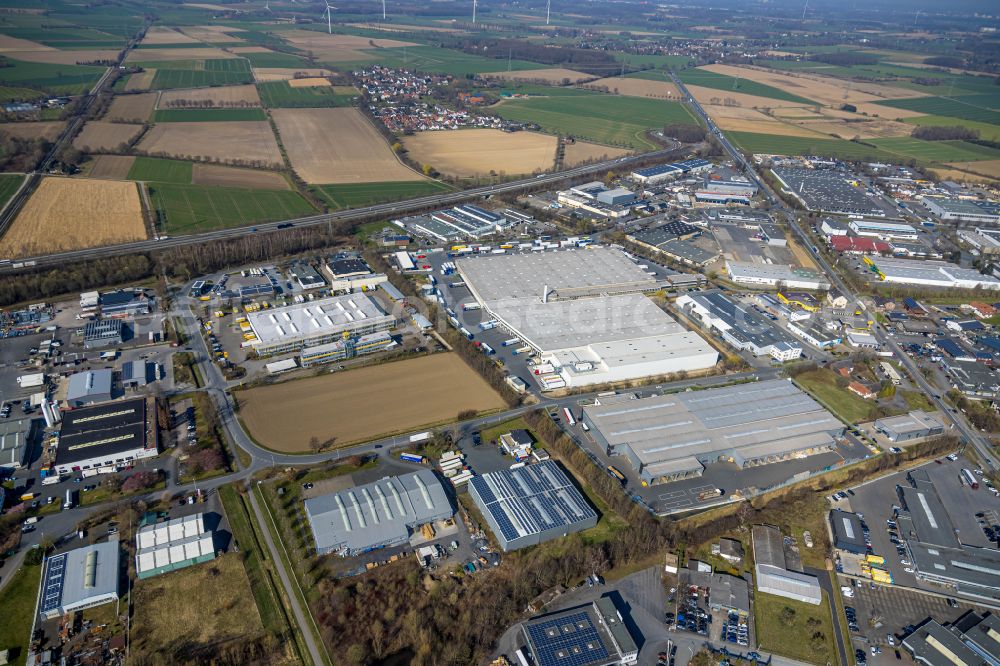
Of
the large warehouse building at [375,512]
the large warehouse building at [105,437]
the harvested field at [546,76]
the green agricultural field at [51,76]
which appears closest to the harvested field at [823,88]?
the harvested field at [546,76]

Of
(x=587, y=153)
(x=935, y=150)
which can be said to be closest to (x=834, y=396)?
(x=587, y=153)

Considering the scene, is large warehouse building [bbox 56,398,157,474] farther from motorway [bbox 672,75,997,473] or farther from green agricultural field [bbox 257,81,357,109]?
green agricultural field [bbox 257,81,357,109]

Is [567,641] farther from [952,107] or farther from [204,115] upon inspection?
[952,107]

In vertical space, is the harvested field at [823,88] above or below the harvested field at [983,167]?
above

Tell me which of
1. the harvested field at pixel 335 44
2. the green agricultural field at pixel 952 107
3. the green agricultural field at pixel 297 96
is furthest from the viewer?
the harvested field at pixel 335 44

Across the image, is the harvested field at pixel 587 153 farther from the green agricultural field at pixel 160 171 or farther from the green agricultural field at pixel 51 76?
the green agricultural field at pixel 51 76

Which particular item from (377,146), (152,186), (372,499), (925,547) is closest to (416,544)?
(372,499)
